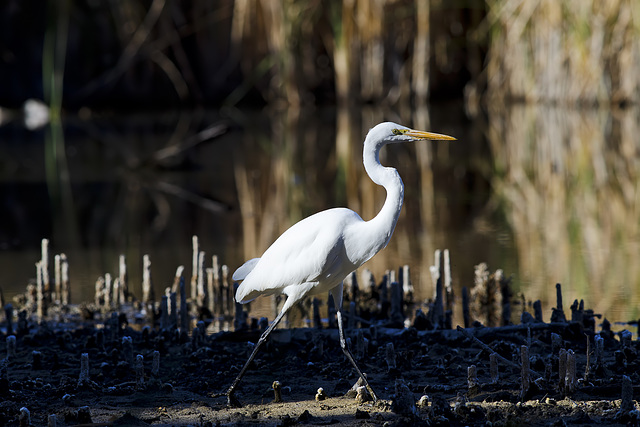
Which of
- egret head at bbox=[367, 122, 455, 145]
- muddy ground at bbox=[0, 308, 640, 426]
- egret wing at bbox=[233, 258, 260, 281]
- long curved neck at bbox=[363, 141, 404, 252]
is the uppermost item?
egret head at bbox=[367, 122, 455, 145]

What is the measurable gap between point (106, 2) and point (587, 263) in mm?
17086

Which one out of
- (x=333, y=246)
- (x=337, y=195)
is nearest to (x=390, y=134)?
(x=333, y=246)

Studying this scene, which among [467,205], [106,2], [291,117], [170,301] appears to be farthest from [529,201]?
[106,2]

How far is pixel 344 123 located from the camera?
18578mm

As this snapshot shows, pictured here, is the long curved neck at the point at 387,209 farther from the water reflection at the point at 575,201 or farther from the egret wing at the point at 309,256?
the water reflection at the point at 575,201

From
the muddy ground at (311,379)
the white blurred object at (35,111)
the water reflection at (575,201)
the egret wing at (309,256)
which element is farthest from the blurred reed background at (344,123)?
the egret wing at (309,256)

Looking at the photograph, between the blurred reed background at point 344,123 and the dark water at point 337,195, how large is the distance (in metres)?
0.05

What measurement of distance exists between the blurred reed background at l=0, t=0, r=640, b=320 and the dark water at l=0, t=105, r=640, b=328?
0.05m

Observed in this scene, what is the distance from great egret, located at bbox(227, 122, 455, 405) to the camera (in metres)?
4.11

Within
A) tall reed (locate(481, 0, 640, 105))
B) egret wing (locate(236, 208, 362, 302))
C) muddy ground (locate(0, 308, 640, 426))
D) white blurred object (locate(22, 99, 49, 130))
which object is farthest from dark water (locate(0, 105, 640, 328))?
white blurred object (locate(22, 99, 49, 130))

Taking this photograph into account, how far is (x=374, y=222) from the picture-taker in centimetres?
409

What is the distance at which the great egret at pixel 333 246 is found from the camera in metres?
4.11

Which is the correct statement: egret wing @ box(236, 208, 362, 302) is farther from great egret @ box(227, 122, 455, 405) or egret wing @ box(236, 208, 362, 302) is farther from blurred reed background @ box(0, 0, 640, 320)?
blurred reed background @ box(0, 0, 640, 320)

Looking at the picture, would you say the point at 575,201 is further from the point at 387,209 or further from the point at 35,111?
the point at 35,111
